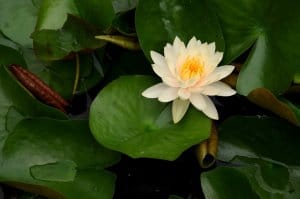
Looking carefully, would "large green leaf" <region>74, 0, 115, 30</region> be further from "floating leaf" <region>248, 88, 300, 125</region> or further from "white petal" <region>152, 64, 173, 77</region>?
"floating leaf" <region>248, 88, 300, 125</region>

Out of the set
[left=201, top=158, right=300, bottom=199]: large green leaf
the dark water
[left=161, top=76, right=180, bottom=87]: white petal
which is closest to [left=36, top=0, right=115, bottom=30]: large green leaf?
[left=161, top=76, right=180, bottom=87]: white petal

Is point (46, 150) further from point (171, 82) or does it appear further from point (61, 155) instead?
point (171, 82)

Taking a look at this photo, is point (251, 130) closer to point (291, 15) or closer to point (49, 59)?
point (291, 15)

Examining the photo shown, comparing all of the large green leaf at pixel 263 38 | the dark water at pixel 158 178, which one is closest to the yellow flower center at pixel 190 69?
the large green leaf at pixel 263 38

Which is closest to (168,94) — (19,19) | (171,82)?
(171,82)

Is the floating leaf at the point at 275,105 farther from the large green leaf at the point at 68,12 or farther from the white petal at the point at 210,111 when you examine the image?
the large green leaf at the point at 68,12

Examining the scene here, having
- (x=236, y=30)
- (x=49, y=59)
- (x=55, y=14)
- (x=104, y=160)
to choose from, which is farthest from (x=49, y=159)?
(x=236, y=30)
